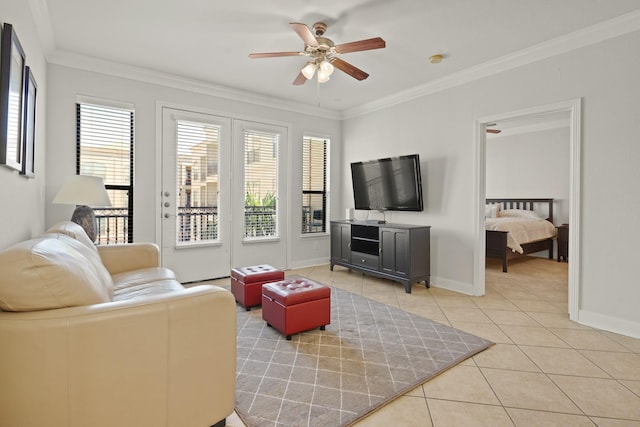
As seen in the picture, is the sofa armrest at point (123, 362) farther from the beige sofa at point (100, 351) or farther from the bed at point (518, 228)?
the bed at point (518, 228)

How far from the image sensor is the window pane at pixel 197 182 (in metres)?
4.31

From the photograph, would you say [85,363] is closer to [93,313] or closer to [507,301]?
[93,313]

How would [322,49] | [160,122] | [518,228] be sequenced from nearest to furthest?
[322,49], [160,122], [518,228]

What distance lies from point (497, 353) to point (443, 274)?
1.89m

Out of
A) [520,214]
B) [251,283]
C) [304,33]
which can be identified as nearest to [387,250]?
[251,283]

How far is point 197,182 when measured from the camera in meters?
4.43

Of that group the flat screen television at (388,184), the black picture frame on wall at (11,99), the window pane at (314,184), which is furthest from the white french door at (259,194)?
the black picture frame on wall at (11,99)

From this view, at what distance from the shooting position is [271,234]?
5.19m

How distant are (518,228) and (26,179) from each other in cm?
643

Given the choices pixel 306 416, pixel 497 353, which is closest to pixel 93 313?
pixel 306 416

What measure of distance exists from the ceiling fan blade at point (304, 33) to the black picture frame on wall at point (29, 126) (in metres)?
1.87

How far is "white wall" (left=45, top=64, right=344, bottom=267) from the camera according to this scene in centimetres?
348

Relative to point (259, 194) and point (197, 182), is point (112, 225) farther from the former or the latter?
point (259, 194)

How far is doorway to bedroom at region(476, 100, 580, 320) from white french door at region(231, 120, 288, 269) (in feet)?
9.37
